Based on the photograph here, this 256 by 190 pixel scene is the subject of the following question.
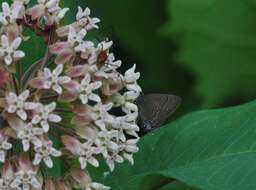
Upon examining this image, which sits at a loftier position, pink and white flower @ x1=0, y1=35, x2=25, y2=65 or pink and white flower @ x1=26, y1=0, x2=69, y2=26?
pink and white flower @ x1=26, y1=0, x2=69, y2=26

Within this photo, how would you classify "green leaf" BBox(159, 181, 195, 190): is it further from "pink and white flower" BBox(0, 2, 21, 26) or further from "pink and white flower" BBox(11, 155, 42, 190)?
"pink and white flower" BBox(0, 2, 21, 26)

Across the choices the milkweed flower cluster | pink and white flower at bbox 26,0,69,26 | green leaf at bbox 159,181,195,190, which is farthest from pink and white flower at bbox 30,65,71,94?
green leaf at bbox 159,181,195,190

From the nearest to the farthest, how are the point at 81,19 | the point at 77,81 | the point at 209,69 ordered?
the point at 77,81 → the point at 81,19 → the point at 209,69

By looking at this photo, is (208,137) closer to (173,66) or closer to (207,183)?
(207,183)

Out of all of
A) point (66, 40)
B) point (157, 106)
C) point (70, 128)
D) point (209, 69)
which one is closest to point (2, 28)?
point (66, 40)

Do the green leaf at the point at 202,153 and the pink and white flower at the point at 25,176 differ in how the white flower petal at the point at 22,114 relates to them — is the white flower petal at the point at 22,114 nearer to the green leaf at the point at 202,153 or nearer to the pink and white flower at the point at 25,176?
the pink and white flower at the point at 25,176

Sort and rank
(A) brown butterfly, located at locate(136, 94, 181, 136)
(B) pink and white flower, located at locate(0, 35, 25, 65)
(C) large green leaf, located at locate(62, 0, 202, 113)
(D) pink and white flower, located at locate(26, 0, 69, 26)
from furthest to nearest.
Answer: (C) large green leaf, located at locate(62, 0, 202, 113), (A) brown butterfly, located at locate(136, 94, 181, 136), (D) pink and white flower, located at locate(26, 0, 69, 26), (B) pink and white flower, located at locate(0, 35, 25, 65)
